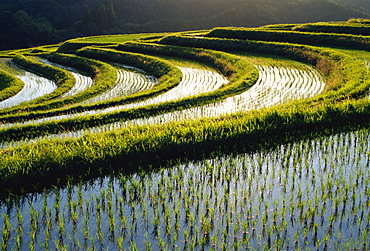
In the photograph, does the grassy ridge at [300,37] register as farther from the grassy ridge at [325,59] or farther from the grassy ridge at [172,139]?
the grassy ridge at [172,139]

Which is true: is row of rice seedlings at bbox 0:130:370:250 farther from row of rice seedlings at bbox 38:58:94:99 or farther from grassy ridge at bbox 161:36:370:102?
row of rice seedlings at bbox 38:58:94:99

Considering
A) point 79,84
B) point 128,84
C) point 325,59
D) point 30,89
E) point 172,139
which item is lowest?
point 30,89

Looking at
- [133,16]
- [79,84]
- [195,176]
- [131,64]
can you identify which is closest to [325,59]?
[131,64]

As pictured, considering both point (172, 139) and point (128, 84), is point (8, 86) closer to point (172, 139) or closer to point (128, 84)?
point (128, 84)

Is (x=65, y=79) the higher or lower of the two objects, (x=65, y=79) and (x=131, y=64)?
the lower

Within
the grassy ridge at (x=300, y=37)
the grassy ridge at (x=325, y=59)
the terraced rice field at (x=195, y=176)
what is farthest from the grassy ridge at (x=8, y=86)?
the grassy ridge at (x=300, y=37)

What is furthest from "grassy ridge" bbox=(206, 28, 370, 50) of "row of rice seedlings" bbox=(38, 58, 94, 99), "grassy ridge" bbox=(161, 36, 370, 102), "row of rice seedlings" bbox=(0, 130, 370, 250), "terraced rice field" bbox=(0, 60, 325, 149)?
"row of rice seedlings" bbox=(0, 130, 370, 250)
